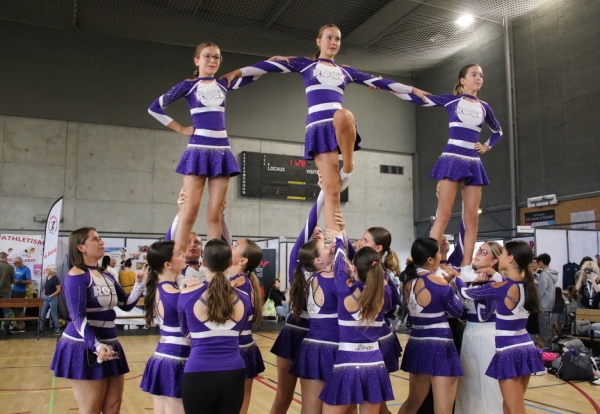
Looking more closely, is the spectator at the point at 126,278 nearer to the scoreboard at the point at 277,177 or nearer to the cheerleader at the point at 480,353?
the scoreboard at the point at 277,177

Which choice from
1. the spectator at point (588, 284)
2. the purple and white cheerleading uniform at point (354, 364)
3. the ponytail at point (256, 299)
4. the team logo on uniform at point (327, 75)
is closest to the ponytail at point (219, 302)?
the ponytail at point (256, 299)

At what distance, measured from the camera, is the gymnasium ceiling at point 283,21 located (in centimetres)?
1372

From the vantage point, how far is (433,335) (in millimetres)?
3641

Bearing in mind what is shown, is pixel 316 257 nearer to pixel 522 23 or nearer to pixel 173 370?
pixel 173 370

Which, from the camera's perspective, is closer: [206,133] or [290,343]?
[290,343]

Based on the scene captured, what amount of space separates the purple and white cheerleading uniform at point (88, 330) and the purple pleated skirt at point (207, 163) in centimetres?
102

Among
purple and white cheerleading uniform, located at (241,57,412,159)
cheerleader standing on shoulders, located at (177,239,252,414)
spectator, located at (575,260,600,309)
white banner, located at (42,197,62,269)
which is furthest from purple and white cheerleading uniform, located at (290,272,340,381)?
white banner, located at (42,197,62,269)

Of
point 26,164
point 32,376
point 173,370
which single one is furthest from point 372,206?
point 173,370

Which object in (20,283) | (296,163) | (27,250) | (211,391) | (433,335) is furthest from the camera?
(296,163)

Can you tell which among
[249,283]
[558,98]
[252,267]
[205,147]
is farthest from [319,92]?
[558,98]

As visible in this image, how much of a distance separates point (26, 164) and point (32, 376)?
883cm

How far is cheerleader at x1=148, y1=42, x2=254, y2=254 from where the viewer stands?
4078 millimetres

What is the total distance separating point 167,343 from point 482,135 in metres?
14.8

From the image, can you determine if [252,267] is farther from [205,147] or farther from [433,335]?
[433,335]
